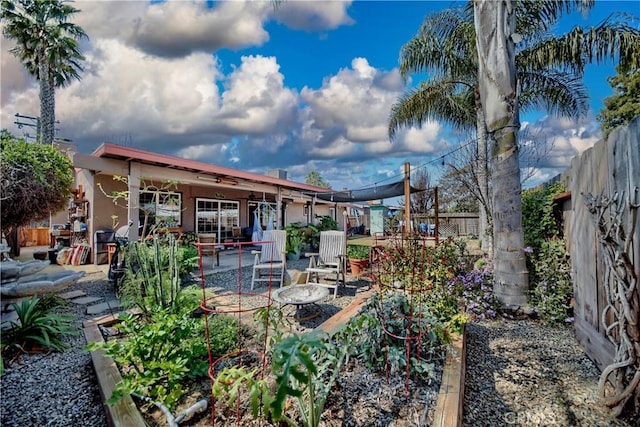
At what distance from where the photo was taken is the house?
20.7 ft

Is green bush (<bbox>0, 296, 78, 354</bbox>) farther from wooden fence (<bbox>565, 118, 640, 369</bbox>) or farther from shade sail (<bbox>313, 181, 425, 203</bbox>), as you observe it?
shade sail (<bbox>313, 181, 425, 203</bbox>)

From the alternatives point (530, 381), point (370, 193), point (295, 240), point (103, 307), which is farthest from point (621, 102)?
point (103, 307)

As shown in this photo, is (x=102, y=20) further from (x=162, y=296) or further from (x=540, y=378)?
(x=540, y=378)

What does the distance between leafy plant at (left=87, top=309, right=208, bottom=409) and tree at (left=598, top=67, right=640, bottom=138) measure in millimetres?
17621

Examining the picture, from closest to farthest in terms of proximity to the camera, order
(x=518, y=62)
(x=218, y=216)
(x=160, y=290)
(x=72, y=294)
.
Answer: (x=160, y=290)
(x=72, y=294)
(x=518, y=62)
(x=218, y=216)

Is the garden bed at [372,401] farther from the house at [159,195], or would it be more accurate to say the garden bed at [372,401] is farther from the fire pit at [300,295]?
the house at [159,195]

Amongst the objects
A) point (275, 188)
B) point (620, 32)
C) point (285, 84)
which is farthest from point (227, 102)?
point (620, 32)

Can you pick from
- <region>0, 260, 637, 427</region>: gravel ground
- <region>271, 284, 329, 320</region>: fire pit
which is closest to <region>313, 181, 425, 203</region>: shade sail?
<region>271, 284, 329, 320</region>: fire pit

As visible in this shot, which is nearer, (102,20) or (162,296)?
(162,296)

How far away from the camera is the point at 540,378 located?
2346 millimetres

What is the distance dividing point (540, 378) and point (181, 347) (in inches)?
113

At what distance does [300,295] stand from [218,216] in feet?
28.9

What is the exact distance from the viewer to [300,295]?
3.99 m

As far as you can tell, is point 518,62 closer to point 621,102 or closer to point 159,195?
point 159,195
